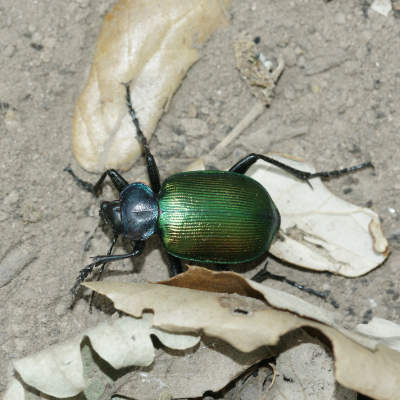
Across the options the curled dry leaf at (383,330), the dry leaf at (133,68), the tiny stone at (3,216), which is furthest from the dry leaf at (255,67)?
the tiny stone at (3,216)

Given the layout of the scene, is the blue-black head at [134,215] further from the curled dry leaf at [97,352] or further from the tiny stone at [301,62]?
the tiny stone at [301,62]

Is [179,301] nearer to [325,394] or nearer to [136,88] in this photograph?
[325,394]

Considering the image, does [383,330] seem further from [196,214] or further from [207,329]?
[196,214]

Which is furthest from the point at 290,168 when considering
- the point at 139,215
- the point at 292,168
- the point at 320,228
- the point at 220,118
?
the point at 139,215

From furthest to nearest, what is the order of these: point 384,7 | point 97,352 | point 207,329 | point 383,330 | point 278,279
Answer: point 384,7, point 278,279, point 383,330, point 97,352, point 207,329

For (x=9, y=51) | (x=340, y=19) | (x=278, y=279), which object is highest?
(x=9, y=51)

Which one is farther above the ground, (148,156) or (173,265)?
(148,156)

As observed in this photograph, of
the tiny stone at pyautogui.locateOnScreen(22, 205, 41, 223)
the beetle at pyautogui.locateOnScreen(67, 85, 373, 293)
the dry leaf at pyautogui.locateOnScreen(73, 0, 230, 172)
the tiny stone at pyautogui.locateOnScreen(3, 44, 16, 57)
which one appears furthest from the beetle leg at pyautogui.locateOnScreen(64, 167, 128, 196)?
the tiny stone at pyautogui.locateOnScreen(3, 44, 16, 57)
